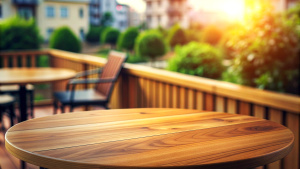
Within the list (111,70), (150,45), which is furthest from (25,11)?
(111,70)

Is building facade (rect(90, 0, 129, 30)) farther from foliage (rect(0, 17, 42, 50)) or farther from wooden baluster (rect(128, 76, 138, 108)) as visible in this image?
wooden baluster (rect(128, 76, 138, 108))

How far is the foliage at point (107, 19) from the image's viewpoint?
65.5 meters

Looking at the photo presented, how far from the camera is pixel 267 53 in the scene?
4914 millimetres

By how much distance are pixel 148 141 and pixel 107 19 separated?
66319mm

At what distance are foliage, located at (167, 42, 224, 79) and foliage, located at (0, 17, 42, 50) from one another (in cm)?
757

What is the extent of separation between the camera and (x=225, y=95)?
275 cm

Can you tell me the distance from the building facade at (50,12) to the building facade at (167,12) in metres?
13.2

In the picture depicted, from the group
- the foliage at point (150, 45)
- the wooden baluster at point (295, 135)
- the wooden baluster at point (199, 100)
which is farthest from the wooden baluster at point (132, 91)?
the foliage at point (150, 45)

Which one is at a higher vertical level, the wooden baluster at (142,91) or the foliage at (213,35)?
the wooden baluster at (142,91)

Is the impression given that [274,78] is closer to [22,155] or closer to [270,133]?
[270,133]

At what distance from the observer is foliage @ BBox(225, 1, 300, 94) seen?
4.88 metres

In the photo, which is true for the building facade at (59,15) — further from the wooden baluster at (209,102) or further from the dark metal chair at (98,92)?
the wooden baluster at (209,102)

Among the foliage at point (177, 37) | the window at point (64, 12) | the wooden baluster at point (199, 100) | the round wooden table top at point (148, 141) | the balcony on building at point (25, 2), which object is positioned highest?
the balcony on building at point (25, 2)

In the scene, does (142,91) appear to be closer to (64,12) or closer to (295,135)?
(295,135)
